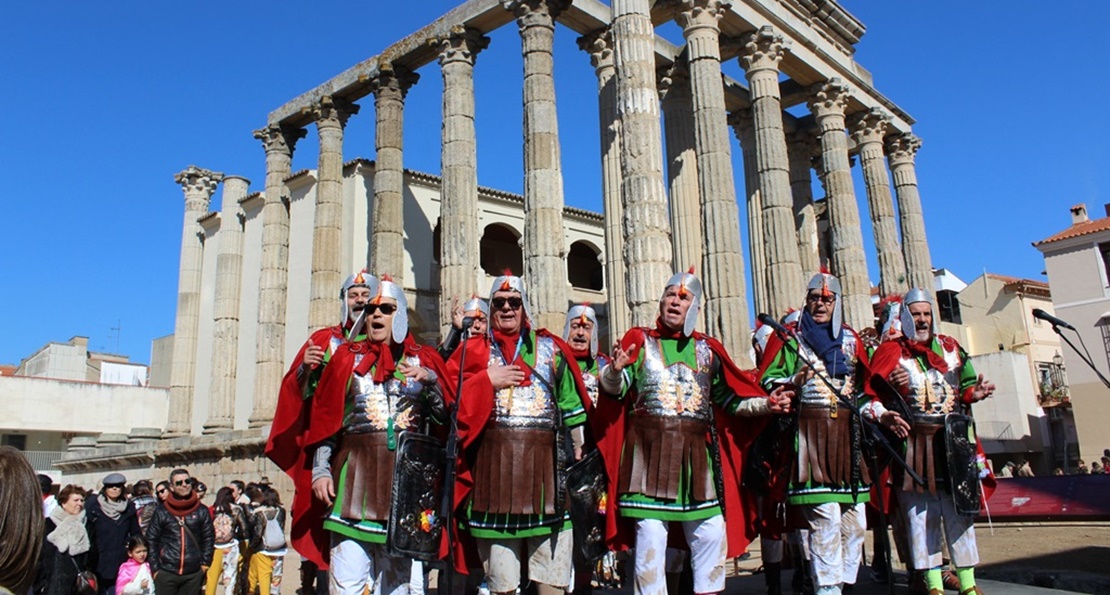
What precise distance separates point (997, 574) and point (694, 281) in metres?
5.36

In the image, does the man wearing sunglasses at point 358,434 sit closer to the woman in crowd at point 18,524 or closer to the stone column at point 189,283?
the woman in crowd at point 18,524

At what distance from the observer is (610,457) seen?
5695mm

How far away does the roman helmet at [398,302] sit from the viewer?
5375 millimetres

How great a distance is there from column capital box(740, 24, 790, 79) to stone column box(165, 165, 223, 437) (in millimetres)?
19525

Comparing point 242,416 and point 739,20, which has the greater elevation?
point 739,20

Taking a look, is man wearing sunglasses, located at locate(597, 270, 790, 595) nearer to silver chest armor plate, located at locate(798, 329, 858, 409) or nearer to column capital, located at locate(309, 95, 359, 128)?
silver chest armor plate, located at locate(798, 329, 858, 409)

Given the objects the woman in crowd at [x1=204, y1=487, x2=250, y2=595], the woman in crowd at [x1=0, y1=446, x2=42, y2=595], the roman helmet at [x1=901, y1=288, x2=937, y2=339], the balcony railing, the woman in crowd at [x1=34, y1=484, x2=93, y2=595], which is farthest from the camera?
the balcony railing

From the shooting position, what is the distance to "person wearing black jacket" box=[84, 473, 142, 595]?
816cm

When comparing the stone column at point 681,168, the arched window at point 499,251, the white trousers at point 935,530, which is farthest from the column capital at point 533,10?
the white trousers at point 935,530

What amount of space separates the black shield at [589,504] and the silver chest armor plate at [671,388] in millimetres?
513

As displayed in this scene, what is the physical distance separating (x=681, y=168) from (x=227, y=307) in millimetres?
15456

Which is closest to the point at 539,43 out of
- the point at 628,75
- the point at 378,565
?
the point at 628,75

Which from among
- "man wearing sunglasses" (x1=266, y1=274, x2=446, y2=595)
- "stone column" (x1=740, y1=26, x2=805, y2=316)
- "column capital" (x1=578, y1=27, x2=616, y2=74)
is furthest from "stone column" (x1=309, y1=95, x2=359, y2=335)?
"man wearing sunglasses" (x1=266, y1=274, x2=446, y2=595)

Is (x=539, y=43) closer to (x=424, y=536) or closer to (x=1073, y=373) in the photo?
(x=424, y=536)
